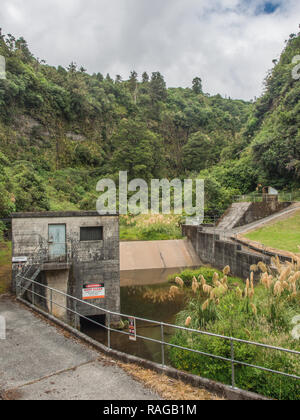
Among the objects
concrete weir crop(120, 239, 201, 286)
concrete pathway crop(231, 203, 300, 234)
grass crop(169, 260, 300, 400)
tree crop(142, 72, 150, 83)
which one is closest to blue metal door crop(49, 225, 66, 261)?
grass crop(169, 260, 300, 400)

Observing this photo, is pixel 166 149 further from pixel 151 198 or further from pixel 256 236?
pixel 256 236

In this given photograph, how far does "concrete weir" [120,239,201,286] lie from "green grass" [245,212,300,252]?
524cm

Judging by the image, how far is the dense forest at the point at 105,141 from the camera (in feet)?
97.1

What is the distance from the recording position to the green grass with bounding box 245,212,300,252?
17.2 m

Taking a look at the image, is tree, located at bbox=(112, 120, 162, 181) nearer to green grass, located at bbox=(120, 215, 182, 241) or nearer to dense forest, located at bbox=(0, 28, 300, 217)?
dense forest, located at bbox=(0, 28, 300, 217)

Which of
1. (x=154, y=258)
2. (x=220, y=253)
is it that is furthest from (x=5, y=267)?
(x=220, y=253)

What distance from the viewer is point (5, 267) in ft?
49.2

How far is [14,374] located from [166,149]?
60607 mm

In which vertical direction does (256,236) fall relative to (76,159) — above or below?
below

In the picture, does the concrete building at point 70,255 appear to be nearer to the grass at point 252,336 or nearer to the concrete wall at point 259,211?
the grass at point 252,336

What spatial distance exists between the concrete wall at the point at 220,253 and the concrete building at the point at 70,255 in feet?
24.5

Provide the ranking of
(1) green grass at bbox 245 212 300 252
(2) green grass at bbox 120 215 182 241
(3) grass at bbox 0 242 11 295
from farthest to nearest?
(2) green grass at bbox 120 215 182 241 < (1) green grass at bbox 245 212 300 252 < (3) grass at bbox 0 242 11 295
